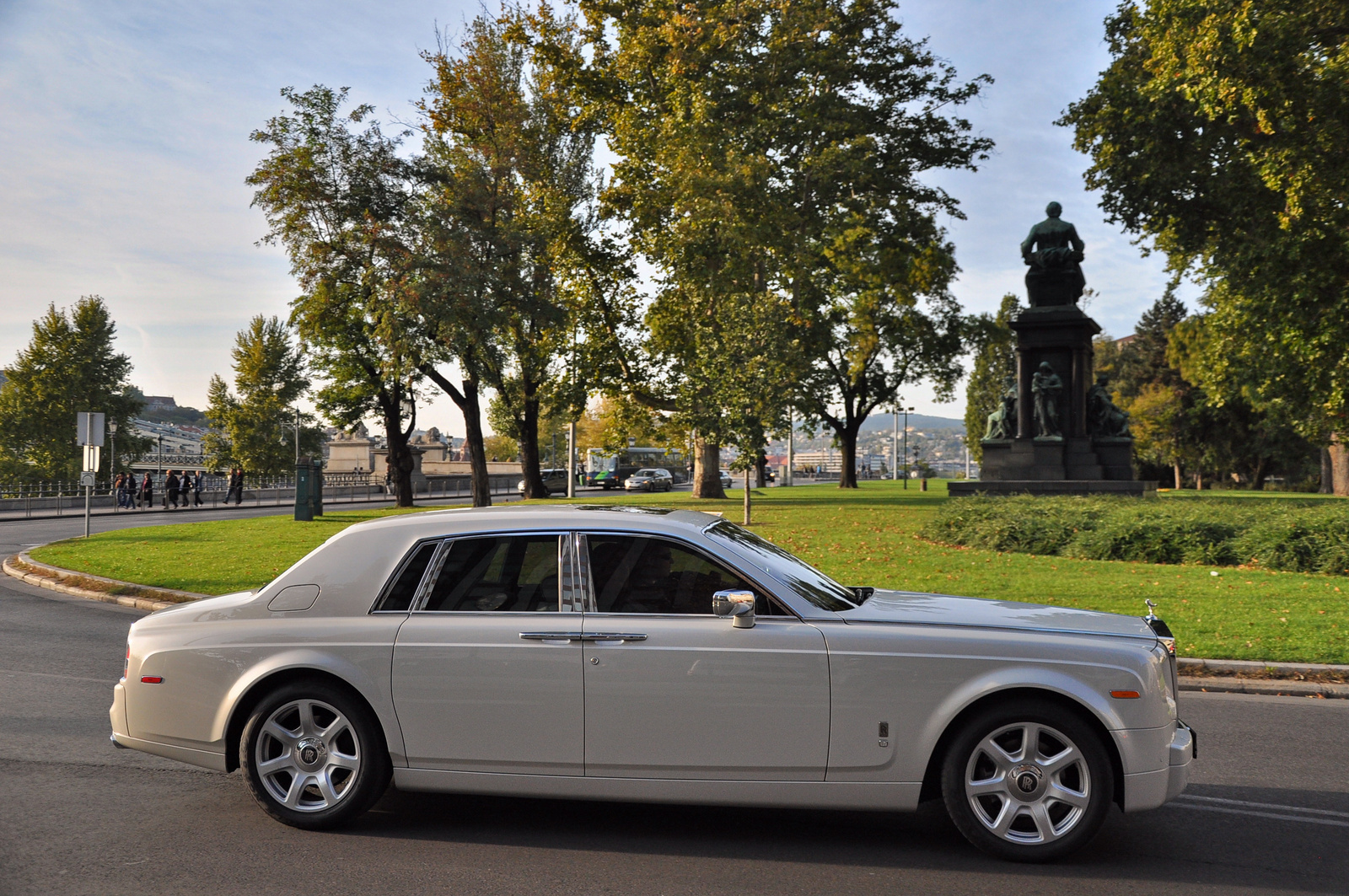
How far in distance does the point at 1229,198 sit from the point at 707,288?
1528 cm

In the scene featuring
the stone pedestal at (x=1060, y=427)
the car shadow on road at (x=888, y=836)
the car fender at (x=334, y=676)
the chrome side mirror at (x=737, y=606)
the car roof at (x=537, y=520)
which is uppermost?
the stone pedestal at (x=1060, y=427)

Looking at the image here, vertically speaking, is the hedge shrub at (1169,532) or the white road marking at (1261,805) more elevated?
the hedge shrub at (1169,532)

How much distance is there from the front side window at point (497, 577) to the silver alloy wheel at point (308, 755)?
0.74 m

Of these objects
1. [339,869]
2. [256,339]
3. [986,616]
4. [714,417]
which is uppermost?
[256,339]

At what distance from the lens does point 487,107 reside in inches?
1309

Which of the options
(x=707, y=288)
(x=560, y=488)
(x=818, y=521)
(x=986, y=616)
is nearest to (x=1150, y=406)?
(x=560, y=488)

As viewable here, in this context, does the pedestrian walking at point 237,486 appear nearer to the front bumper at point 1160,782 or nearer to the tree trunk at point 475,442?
the tree trunk at point 475,442

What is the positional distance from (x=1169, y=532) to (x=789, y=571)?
12558 millimetres

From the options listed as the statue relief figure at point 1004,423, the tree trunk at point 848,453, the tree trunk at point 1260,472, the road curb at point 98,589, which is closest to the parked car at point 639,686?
the road curb at point 98,589

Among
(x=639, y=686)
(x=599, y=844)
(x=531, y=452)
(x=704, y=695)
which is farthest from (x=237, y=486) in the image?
(x=704, y=695)

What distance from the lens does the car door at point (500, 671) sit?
4.36m

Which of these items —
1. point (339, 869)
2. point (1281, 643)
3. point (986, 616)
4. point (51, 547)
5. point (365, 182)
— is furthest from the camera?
point (365, 182)

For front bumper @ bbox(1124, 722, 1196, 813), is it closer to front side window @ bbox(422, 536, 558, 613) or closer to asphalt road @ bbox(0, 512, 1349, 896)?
asphalt road @ bbox(0, 512, 1349, 896)

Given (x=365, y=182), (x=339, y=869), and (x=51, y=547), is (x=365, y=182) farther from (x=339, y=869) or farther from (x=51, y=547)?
(x=339, y=869)
